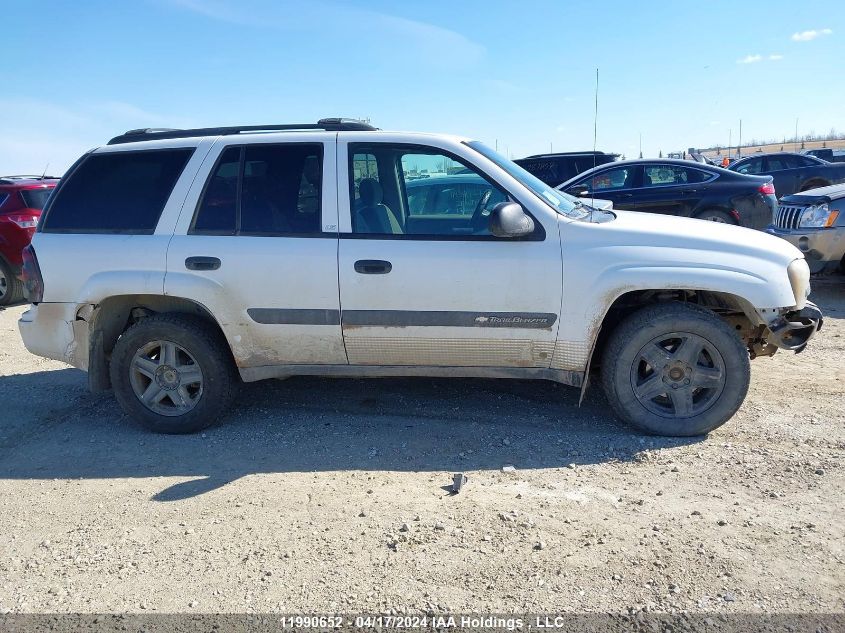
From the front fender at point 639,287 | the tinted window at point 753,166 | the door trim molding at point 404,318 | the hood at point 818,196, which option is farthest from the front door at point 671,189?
the tinted window at point 753,166

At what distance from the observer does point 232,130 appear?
189 inches

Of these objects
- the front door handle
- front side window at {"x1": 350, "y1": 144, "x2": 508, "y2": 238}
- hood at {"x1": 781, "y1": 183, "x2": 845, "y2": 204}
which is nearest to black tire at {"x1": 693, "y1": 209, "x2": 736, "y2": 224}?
hood at {"x1": 781, "y1": 183, "x2": 845, "y2": 204}

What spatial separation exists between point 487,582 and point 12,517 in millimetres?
2555

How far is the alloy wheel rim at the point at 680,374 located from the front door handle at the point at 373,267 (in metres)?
1.65

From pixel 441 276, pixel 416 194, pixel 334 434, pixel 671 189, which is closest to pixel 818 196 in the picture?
pixel 671 189

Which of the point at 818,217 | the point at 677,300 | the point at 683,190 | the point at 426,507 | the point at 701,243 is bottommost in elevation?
the point at 426,507

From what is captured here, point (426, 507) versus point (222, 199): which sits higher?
point (222, 199)

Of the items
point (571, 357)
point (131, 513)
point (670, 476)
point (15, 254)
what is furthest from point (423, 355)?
point (15, 254)

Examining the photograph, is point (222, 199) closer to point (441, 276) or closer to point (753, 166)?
point (441, 276)

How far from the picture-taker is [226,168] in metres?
4.57

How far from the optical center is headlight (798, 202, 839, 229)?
817 centimetres

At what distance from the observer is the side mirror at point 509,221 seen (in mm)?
4039

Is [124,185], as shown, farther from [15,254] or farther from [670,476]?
[15,254]

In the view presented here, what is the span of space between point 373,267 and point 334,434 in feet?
3.84
